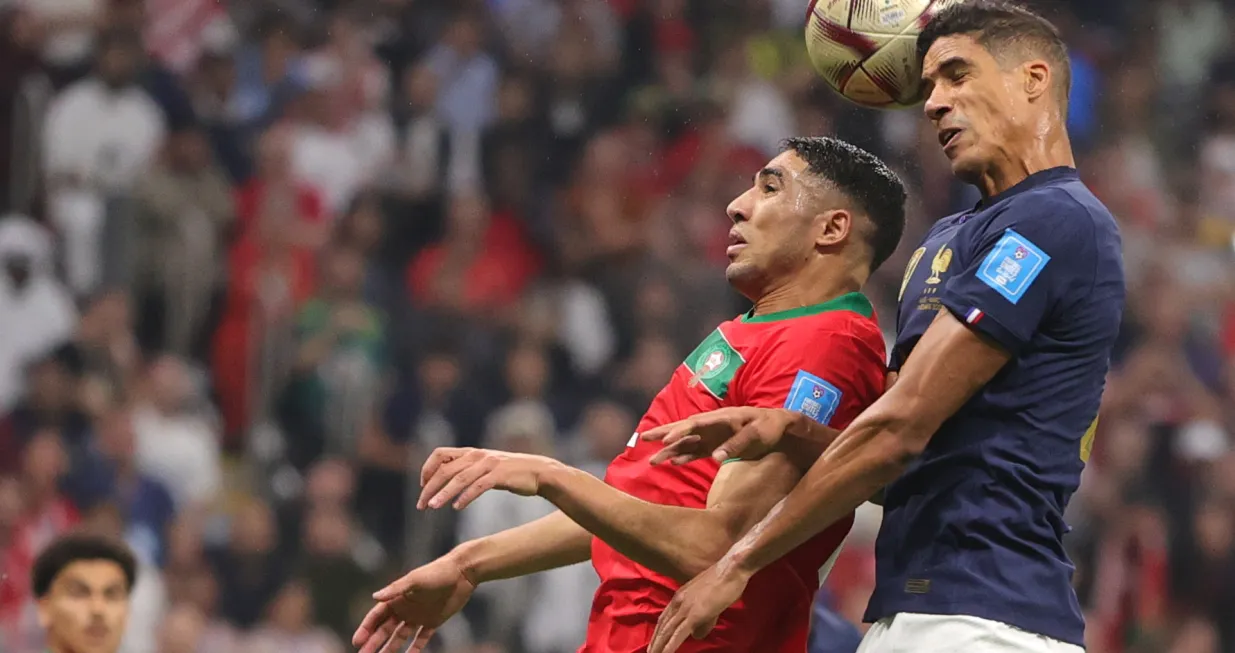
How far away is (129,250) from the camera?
10.3 m

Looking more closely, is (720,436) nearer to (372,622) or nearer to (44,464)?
(372,622)

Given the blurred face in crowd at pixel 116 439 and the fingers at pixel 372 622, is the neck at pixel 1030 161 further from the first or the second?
the blurred face in crowd at pixel 116 439

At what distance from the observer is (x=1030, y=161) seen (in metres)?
3.79

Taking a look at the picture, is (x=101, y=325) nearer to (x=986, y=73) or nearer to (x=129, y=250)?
(x=129, y=250)

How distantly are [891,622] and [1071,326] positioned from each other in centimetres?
74

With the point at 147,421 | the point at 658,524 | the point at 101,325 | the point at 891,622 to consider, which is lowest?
the point at 891,622

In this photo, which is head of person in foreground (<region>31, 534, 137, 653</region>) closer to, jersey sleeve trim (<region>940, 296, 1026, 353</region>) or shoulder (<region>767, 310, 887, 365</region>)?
shoulder (<region>767, 310, 887, 365</region>)

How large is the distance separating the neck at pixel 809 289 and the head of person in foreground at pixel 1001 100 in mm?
576

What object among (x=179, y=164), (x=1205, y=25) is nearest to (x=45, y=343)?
(x=179, y=164)

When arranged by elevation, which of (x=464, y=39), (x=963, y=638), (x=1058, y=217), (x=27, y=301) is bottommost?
(x=963, y=638)

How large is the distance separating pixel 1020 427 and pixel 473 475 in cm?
115

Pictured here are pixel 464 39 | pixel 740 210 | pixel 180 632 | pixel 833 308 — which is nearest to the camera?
pixel 833 308

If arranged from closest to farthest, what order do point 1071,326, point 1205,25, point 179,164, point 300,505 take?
point 1071,326
point 300,505
point 179,164
point 1205,25

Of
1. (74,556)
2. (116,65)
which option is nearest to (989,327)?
(74,556)
